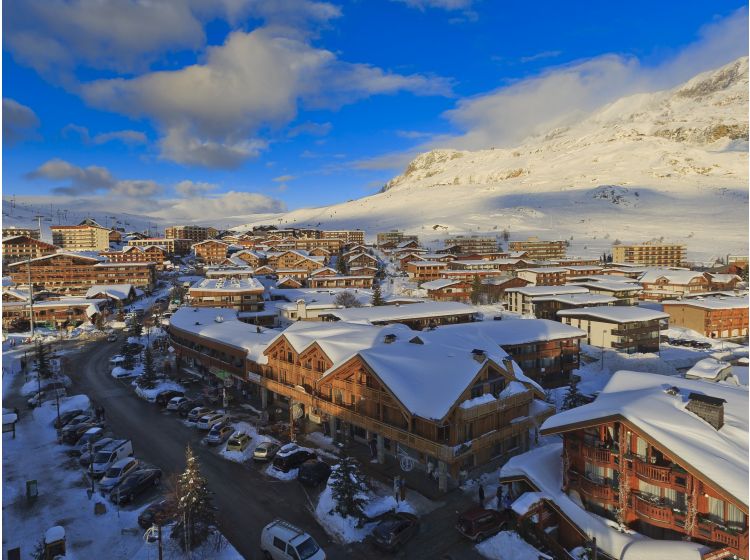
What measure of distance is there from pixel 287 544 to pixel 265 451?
30.7 feet

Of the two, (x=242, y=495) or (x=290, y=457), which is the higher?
(x=290, y=457)

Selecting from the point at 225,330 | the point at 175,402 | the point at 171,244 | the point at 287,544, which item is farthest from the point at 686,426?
the point at 171,244

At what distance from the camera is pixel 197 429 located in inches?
1208

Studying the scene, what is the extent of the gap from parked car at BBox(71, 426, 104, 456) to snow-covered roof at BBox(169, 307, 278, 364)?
10.8 meters

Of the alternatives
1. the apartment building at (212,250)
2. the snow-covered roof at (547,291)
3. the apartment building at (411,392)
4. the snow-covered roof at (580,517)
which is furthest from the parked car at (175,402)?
the apartment building at (212,250)

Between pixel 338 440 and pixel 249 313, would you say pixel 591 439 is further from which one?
pixel 249 313

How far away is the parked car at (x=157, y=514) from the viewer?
18.9m

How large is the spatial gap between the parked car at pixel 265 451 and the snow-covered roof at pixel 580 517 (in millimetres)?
12374

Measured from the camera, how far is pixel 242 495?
22.6 metres

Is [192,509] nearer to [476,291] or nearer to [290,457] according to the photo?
[290,457]

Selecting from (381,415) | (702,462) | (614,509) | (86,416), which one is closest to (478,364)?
(381,415)

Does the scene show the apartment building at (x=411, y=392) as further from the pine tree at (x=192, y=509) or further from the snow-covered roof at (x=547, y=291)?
the snow-covered roof at (x=547, y=291)

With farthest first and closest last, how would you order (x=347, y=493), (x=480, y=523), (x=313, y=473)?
(x=313, y=473) < (x=347, y=493) < (x=480, y=523)

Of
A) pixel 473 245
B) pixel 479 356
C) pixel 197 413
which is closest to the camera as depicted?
pixel 479 356
